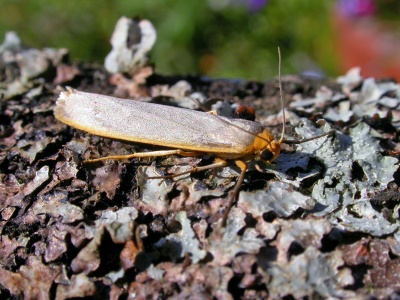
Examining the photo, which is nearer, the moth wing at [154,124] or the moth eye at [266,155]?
the moth eye at [266,155]

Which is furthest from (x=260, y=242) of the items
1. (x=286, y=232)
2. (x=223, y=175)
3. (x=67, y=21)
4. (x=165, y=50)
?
(x=67, y=21)

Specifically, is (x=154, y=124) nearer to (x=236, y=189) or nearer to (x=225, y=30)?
(x=236, y=189)

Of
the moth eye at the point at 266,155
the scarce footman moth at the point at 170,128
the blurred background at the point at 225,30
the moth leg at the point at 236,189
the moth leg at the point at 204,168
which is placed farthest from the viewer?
the blurred background at the point at 225,30

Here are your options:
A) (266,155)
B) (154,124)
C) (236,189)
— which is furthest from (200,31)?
(236,189)

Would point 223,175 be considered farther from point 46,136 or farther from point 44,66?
point 44,66

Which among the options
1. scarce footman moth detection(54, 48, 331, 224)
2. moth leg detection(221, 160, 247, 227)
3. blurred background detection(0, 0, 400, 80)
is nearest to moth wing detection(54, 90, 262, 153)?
scarce footman moth detection(54, 48, 331, 224)

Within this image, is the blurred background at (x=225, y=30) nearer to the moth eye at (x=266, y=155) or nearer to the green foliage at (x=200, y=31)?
the green foliage at (x=200, y=31)

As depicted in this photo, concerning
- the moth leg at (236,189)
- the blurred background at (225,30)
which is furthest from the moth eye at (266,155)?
the blurred background at (225,30)
